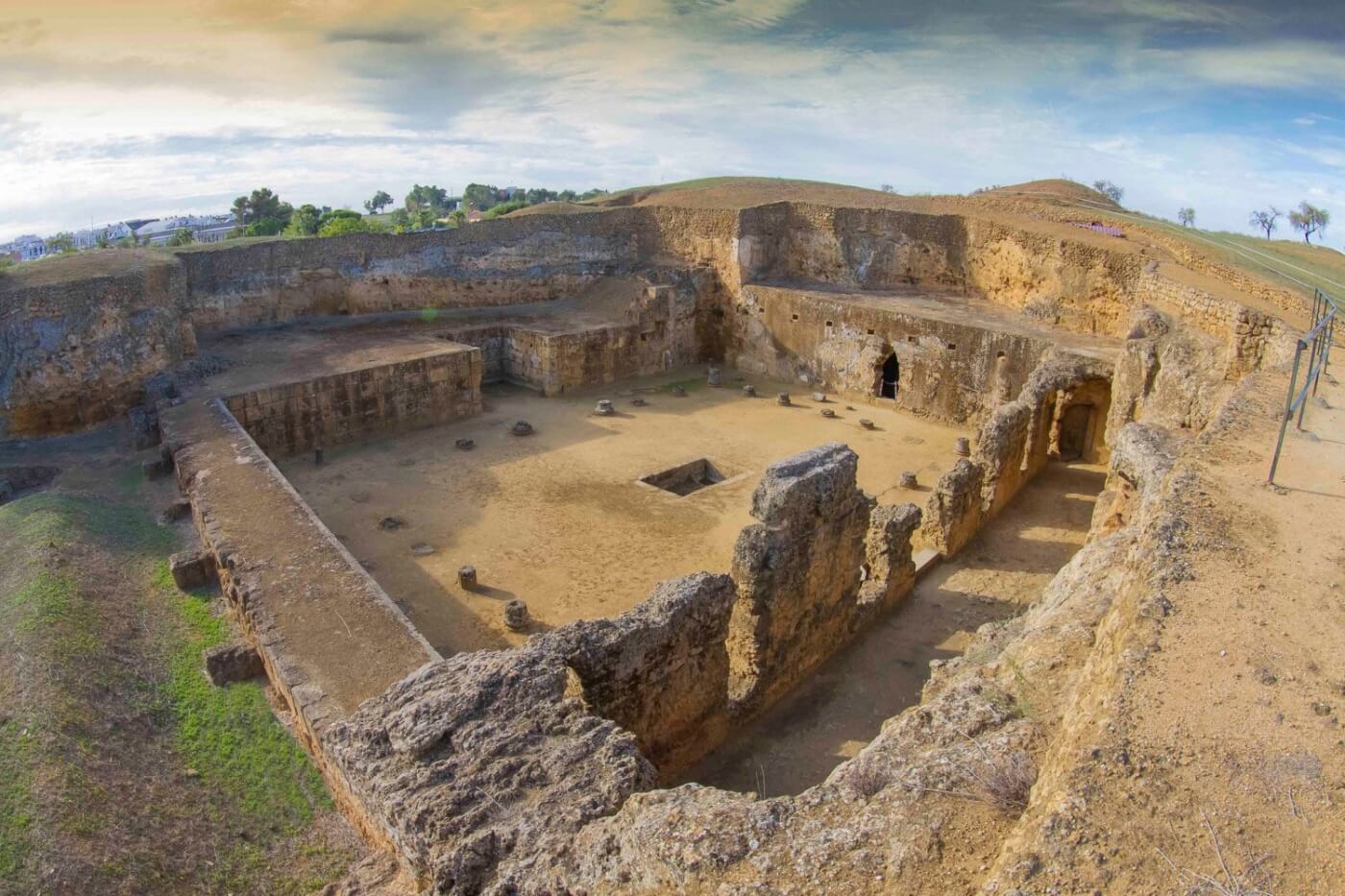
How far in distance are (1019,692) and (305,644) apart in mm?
6164

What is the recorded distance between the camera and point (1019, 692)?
5152mm

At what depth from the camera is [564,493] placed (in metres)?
14.7

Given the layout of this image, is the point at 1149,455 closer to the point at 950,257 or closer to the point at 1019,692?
the point at 1019,692

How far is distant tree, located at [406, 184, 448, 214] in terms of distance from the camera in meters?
75.8

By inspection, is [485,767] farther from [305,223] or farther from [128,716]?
[305,223]

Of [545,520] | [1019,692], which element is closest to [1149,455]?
[1019,692]

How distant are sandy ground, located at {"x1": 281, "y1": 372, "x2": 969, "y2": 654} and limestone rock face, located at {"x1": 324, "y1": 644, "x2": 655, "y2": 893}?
4781 mm

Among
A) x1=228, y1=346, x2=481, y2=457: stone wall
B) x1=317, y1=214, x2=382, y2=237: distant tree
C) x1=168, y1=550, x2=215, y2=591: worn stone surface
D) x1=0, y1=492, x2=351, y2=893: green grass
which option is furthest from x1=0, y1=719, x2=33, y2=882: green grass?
x1=317, y1=214, x2=382, y2=237: distant tree

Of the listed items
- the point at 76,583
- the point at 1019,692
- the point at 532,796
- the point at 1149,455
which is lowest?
the point at 76,583

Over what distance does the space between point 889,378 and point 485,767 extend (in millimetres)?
17540

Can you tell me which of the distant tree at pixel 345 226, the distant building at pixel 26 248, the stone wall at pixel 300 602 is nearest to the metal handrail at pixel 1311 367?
the stone wall at pixel 300 602

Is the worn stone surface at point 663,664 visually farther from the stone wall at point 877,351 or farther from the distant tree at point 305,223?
the distant tree at point 305,223

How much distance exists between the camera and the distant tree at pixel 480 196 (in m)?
76.1

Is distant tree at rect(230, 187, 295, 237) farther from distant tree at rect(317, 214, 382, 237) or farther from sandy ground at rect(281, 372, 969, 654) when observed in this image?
sandy ground at rect(281, 372, 969, 654)
